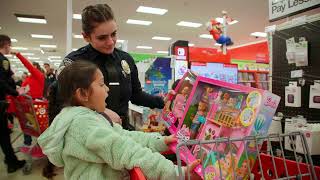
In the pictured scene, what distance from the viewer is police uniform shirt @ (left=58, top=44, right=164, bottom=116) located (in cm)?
156

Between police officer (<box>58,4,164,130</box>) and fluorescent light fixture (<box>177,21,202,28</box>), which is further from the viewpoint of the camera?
fluorescent light fixture (<box>177,21,202,28</box>)

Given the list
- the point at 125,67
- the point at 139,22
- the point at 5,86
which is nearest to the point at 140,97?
the point at 125,67

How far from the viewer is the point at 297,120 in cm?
145

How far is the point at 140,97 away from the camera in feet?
5.93

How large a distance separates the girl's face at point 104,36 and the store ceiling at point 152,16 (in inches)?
285

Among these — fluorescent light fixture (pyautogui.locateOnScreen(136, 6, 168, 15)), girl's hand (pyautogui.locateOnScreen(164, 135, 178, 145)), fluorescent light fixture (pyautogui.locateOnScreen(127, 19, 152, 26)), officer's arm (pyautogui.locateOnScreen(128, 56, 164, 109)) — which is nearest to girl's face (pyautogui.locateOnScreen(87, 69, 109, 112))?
girl's hand (pyautogui.locateOnScreen(164, 135, 178, 145))

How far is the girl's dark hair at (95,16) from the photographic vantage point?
142cm

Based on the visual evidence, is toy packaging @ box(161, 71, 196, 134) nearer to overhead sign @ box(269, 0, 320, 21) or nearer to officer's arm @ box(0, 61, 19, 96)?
overhead sign @ box(269, 0, 320, 21)

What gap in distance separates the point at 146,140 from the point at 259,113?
0.51m

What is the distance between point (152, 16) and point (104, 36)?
8.93 m

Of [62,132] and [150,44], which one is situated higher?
[150,44]

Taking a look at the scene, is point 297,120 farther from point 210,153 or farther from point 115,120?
point 115,120

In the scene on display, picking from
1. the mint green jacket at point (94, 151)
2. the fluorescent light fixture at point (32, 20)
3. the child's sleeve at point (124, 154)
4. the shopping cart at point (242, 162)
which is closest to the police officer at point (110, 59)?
the mint green jacket at point (94, 151)

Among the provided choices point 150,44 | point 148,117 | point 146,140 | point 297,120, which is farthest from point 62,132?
point 150,44
